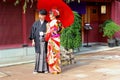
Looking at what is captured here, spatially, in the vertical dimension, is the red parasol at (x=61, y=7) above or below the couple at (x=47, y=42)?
above

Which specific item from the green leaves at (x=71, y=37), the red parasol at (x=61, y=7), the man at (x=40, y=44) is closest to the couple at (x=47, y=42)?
the man at (x=40, y=44)

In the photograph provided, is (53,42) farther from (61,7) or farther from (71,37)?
(71,37)

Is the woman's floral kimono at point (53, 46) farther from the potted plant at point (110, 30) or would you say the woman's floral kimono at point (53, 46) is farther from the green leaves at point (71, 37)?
the potted plant at point (110, 30)

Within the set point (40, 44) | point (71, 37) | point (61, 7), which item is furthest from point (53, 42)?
point (71, 37)

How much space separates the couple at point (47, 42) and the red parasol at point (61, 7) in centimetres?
22

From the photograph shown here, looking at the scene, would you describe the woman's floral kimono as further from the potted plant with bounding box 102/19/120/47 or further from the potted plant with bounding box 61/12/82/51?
the potted plant with bounding box 102/19/120/47

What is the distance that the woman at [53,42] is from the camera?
31.2ft

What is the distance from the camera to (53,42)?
376 inches

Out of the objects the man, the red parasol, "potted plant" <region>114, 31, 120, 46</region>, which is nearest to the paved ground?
the man

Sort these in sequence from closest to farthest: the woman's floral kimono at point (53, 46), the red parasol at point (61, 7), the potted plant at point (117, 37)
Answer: the woman's floral kimono at point (53, 46) < the red parasol at point (61, 7) < the potted plant at point (117, 37)

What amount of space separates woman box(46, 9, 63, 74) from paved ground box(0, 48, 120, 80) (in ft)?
0.94

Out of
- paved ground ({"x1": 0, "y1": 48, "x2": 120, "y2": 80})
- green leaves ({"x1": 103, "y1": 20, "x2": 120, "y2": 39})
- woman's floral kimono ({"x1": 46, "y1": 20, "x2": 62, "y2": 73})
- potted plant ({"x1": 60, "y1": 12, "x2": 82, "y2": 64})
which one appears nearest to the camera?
paved ground ({"x1": 0, "y1": 48, "x2": 120, "y2": 80})

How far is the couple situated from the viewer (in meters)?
9.52

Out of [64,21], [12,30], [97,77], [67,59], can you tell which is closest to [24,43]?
[12,30]
